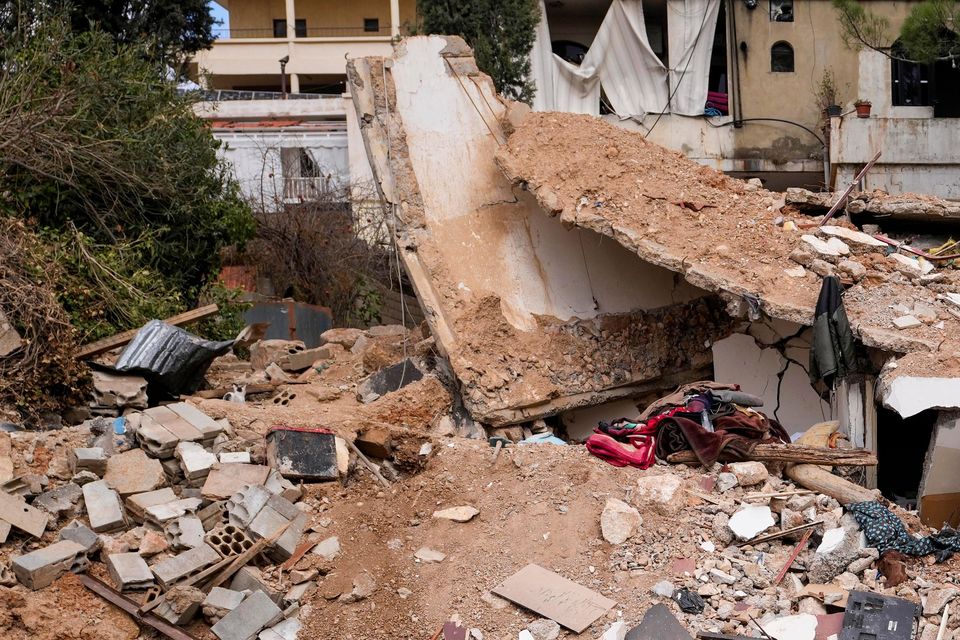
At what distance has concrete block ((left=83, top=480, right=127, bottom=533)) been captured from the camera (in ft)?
23.2

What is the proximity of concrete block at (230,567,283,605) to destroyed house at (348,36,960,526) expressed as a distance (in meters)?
2.89

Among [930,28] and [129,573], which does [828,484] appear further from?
[930,28]


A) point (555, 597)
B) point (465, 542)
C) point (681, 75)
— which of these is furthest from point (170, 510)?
point (681, 75)

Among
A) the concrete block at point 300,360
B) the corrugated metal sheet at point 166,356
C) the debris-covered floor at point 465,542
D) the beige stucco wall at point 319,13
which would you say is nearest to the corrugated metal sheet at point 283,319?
the concrete block at point 300,360

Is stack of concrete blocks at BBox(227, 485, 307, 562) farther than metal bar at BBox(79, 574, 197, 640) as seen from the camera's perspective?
Yes

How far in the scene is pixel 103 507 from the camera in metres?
7.18

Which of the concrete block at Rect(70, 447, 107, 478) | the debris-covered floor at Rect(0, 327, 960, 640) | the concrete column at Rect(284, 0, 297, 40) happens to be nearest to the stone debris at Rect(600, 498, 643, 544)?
the debris-covered floor at Rect(0, 327, 960, 640)

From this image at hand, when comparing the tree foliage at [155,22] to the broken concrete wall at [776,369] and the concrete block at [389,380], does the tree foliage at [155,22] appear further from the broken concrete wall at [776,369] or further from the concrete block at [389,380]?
the broken concrete wall at [776,369]

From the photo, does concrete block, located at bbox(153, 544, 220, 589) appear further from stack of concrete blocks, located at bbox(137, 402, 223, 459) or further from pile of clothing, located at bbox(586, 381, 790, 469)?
pile of clothing, located at bbox(586, 381, 790, 469)

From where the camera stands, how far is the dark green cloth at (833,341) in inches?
326

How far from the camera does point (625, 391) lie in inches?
393

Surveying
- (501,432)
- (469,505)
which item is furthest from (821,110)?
(469,505)

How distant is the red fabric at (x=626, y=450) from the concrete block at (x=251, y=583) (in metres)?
2.57

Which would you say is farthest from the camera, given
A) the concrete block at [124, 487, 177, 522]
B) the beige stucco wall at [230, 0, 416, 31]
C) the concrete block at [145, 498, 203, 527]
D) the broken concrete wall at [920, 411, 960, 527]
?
the beige stucco wall at [230, 0, 416, 31]
